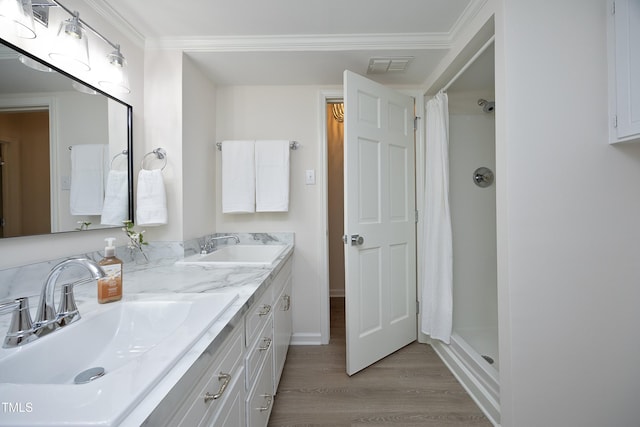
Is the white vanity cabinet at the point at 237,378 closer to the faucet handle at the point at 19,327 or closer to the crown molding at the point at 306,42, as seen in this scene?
the faucet handle at the point at 19,327

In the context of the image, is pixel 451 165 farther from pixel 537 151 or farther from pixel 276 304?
pixel 276 304

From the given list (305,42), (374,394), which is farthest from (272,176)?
(374,394)

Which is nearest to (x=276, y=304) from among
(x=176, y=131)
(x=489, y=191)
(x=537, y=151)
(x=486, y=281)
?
(x=176, y=131)

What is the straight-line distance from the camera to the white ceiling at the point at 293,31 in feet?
4.48

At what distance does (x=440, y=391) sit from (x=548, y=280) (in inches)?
35.9

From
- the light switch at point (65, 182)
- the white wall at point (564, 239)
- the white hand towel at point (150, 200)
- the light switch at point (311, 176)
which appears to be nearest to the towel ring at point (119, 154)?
the white hand towel at point (150, 200)

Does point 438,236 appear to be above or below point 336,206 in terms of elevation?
below

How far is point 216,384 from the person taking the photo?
26.4 inches

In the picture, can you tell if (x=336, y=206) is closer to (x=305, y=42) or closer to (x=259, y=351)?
(x=305, y=42)

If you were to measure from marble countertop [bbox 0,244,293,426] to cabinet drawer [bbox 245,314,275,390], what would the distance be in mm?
204

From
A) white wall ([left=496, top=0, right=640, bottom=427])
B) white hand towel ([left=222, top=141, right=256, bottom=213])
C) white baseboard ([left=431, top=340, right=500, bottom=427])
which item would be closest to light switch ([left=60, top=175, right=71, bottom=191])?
white hand towel ([left=222, top=141, right=256, bottom=213])

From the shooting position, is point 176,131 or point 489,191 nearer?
point 176,131

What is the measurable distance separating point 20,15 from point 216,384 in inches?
56.2

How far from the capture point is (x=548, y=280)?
1.12 m
